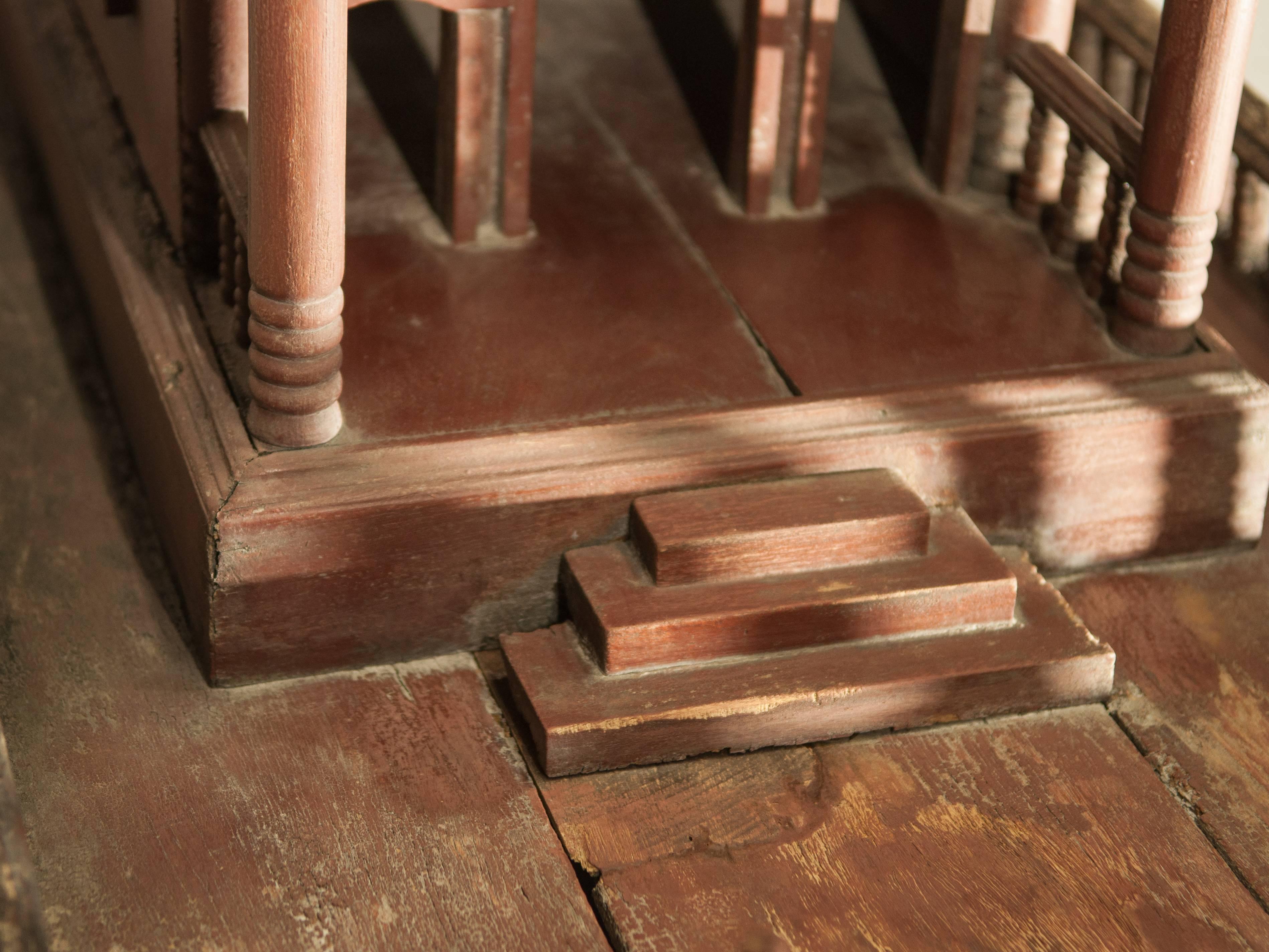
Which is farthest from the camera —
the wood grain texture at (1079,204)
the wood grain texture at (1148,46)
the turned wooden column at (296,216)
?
the wood grain texture at (1148,46)

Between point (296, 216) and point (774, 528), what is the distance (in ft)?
2.81

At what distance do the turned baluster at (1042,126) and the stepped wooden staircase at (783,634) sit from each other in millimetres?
923

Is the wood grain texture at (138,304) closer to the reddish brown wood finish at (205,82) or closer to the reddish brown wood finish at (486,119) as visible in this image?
the reddish brown wood finish at (205,82)

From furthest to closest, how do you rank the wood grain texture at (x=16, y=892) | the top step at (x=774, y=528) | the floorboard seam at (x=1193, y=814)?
the top step at (x=774, y=528) < the floorboard seam at (x=1193, y=814) < the wood grain texture at (x=16, y=892)

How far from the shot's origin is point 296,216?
2361 mm

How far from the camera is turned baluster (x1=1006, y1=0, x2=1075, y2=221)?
331 cm

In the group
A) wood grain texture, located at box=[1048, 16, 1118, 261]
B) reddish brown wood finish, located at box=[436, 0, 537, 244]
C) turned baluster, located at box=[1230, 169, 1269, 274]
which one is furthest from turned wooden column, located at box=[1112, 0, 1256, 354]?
reddish brown wood finish, located at box=[436, 0, 537, 244]

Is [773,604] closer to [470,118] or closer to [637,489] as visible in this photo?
[637,489]

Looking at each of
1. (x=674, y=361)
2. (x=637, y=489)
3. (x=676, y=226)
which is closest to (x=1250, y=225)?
(x=676, y=226)

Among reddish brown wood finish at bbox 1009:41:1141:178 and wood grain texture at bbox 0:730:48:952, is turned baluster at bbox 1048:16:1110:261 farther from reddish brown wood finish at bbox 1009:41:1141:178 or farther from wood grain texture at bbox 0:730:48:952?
wood grain texture at bbox 0:730:48:952

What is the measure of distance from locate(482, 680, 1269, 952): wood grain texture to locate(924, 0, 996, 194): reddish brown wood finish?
4.34 feet

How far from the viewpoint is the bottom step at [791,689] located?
250 cm

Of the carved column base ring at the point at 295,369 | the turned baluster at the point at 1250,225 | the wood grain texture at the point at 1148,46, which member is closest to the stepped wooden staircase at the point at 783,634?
the carved column base ring at the point at 295,369

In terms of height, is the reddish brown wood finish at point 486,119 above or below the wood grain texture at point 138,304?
above
